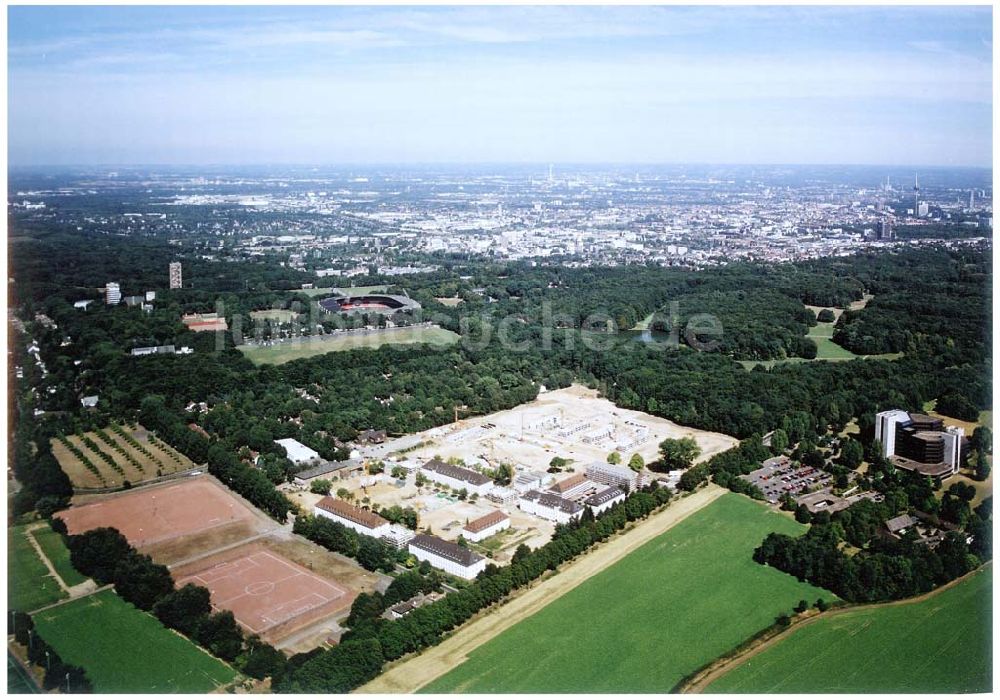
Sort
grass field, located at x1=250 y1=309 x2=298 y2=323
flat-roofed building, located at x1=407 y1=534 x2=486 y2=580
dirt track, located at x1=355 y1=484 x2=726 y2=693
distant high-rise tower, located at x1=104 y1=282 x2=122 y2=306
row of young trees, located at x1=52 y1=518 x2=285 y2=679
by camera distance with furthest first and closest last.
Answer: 1. grass field, located at x1=250 y1=309 x2=298 y2=323
2. distant high-rise tower, located at x1=104 y1=282 x2=122 y2=306
3. flat-roofed building, located at x1=407 y1=534 x2=486 y2=580
4. row of young trees, located at x1=52 y1=518 x2=285 y2=679
5. dirt track, located at x1=355 y1=484 x2=726 y2=693

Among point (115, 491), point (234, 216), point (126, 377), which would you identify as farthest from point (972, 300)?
point (234, 216)

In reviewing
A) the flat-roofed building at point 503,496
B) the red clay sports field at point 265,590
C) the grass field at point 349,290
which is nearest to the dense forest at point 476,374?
the red clay sports field at point 265,590

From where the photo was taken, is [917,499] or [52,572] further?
[917,499]

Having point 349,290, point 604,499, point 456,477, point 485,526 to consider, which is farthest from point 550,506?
point 349,290

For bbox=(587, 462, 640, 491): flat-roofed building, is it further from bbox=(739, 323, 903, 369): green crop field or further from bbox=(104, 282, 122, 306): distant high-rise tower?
bbox=(104, 282, 122, 306): distant high-rise tower

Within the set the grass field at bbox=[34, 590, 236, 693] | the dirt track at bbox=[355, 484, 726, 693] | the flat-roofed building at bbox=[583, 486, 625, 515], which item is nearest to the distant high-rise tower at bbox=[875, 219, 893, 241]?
the dirt track at bbox=[355, 484, 726, 693]

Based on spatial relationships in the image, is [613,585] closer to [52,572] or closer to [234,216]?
[52,572]

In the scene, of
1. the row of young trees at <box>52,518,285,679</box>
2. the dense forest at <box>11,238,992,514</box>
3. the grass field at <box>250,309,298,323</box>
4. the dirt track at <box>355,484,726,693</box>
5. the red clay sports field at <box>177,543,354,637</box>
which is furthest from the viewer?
the grass field at <box>250,309,298,323</box>
